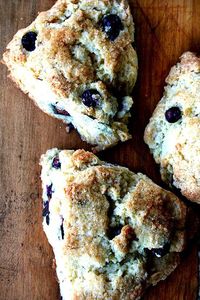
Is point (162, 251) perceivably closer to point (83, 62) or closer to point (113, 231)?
point (113, 231)

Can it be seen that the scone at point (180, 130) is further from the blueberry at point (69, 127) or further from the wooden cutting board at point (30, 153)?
the blueberry at point (69, 127)

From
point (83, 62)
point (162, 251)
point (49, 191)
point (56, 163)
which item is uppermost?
point (83, 62)

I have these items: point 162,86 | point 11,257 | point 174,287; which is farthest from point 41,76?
point 174,287

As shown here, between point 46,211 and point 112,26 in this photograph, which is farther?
point 46,211

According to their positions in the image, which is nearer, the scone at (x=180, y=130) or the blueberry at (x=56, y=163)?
the scone at (x=180, y=130)

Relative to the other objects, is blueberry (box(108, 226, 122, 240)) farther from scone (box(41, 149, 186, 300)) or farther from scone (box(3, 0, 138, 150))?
scone (box(3, 0, 138, 150))

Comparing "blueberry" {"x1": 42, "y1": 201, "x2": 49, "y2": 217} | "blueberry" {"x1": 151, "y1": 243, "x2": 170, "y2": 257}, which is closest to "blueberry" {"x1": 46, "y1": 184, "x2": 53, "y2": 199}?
"blueberry" {"x1": 42, "y1": 201, "x2": 49, "y2": 217}

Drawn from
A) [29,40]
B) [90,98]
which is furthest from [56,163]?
[29,40]

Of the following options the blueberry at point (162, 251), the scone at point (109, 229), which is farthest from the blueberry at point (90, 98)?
the blueberry at point (162, 251)
